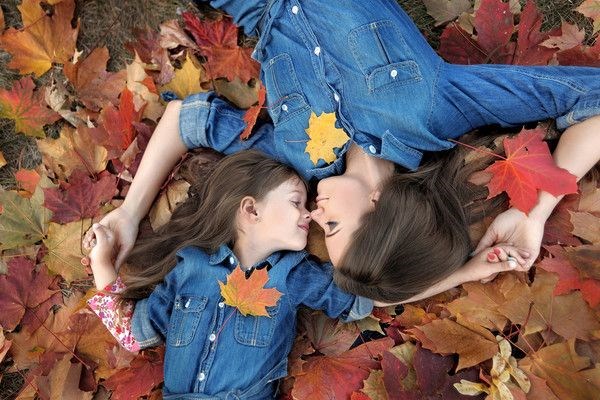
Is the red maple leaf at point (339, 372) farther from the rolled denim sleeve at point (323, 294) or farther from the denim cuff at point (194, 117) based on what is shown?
the denim cuff at point (194, 117)

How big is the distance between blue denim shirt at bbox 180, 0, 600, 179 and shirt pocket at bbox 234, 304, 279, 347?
576 mm

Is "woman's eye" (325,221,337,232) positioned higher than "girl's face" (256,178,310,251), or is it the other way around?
"woman's eye" (325,221,337,232)

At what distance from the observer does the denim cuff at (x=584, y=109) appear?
1.92 meters

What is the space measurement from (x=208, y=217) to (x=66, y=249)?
0.65m

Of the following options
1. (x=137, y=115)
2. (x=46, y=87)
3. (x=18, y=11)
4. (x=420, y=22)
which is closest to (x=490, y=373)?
(x=420, y=22)

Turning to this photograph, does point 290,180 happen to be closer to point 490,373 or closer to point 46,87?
point 490,373

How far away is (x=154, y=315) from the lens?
216 cm

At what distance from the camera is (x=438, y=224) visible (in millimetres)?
1919

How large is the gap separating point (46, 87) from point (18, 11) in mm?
363

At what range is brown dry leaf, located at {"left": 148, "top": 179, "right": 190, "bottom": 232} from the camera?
7.77 feet

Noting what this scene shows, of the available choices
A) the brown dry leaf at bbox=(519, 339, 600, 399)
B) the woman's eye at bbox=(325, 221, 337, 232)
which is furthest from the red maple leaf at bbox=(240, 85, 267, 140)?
the brown dry leaf at bbox=(519, 339, 600, 399)

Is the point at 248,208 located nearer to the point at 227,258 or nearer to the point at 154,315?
the point at 227,258

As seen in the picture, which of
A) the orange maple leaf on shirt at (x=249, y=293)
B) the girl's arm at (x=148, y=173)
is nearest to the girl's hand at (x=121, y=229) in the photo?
the girl's arm at (x=148, y=173)

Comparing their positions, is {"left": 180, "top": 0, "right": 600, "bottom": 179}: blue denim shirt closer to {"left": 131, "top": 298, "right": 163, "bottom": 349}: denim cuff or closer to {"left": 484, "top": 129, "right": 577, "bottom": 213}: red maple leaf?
{"left": 484, "top": 129, "right": 577, "bottom": 213}: red maple leaf
